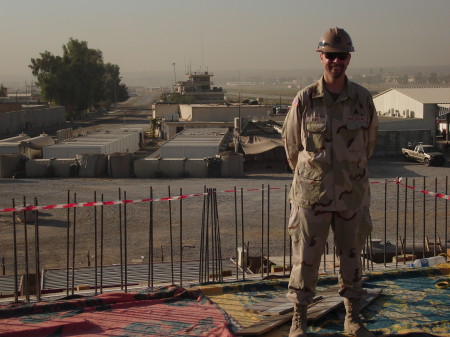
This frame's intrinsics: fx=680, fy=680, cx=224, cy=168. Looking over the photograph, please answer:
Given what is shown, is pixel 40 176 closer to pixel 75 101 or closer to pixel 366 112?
pixel 366 112

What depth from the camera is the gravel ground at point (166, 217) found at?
15.4m

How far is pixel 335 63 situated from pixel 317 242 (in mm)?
1181

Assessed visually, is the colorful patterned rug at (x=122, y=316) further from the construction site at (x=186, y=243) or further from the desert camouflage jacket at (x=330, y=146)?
the desert camouflage jacket at (x=330, y=146)

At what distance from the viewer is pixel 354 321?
454cm

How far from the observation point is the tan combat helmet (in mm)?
4406

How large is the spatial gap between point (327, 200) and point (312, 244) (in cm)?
31

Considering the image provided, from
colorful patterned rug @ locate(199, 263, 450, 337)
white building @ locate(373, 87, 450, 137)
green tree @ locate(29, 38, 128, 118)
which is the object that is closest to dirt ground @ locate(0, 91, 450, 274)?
colorful patterned rug @ locate(199, 263, 450, 337)

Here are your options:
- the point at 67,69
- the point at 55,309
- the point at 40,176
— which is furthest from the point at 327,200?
the point at 67,69

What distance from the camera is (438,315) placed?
4922mm

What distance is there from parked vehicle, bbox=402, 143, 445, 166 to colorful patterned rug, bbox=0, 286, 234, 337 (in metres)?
27.1

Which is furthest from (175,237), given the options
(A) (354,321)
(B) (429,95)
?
(B) (429,95)

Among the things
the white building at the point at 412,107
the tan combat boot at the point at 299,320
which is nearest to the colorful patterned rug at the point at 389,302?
the tan combat boot at the point at 299,320

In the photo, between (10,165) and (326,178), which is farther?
(10,165)

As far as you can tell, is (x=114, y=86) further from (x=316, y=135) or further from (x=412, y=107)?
(x=316, y=135)
